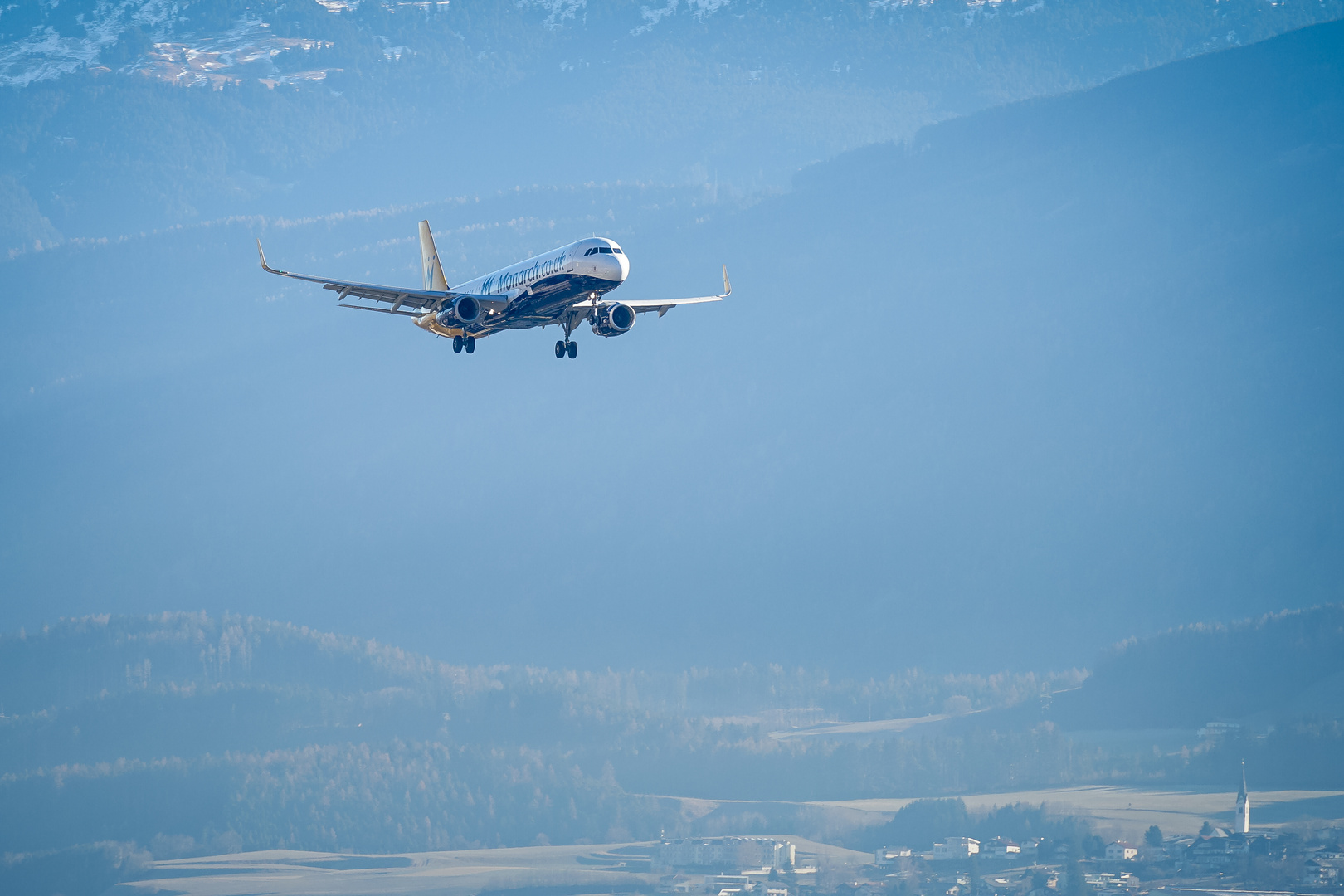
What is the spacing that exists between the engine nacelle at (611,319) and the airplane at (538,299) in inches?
2.3

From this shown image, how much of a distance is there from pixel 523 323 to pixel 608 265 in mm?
11169

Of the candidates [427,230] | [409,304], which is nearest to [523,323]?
[409,304]

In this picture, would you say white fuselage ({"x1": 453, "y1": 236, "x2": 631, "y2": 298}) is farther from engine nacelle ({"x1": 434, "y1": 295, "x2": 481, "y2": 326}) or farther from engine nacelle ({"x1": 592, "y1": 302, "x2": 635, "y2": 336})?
engine nacelle ({"x1": 592, "y1": 302, "x2": 635, "y2": 336})

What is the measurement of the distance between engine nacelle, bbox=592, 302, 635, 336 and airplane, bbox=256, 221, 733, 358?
0.06 m

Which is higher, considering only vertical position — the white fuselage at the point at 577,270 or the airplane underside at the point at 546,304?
the white fuselage at the point at 577,270

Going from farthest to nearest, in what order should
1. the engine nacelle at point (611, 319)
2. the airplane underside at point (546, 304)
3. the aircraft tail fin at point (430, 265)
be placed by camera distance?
the aircraft tail fin at point (430, 265), the engine nacelle at point (611, 319), the airplane underside at point (546, 304)

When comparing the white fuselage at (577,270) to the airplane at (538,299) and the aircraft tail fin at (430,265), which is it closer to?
the airplane at (538,299)

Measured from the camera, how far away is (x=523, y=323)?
113188 millimetres

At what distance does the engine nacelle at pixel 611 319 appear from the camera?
110 metres

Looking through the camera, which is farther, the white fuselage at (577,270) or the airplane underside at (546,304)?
the airplane underside at (546,304)

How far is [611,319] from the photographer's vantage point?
110062mm

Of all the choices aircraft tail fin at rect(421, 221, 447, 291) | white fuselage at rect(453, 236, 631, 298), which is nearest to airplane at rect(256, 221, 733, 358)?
white fuselage at rect(453, 236, 631, 298)

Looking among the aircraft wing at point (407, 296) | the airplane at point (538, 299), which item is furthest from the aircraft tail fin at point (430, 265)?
the aircraft wing at point (407, 296)

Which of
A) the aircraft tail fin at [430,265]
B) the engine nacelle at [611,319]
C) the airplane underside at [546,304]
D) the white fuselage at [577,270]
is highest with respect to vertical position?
the aircraft tail fin at [430,265]
